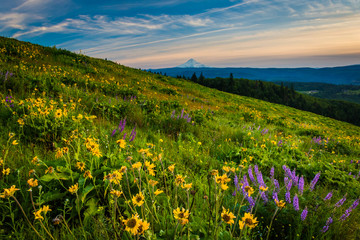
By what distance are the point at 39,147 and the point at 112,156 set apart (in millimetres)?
1609

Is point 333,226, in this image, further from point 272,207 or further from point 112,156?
point 112,156

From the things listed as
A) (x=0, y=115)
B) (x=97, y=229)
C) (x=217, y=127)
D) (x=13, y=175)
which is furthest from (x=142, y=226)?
(x=217, y=127)

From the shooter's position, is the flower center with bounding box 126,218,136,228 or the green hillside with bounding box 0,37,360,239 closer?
the flower center with bounding box 126,218,136,228

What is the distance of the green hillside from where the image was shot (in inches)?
61.7

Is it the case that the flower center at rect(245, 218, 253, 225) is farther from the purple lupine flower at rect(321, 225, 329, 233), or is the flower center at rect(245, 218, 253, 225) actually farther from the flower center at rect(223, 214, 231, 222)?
the purple lupine flower at rect(321, 225, 329, 233)

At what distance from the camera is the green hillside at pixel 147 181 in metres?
1.57

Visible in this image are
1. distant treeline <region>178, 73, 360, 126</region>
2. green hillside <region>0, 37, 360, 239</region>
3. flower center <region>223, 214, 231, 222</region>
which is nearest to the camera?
flower center <region>223, 214, 231, 222</region>

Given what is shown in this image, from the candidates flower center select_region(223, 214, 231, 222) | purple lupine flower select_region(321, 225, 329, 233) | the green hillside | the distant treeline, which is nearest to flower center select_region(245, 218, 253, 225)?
the green hillside

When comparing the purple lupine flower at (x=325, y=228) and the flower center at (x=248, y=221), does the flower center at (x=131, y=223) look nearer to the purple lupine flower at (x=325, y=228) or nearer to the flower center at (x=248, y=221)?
the flower center at (x=248, y=221)

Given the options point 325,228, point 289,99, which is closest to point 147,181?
point 325,228

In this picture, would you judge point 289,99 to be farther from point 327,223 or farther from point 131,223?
point 131,223

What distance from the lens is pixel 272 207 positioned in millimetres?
2168

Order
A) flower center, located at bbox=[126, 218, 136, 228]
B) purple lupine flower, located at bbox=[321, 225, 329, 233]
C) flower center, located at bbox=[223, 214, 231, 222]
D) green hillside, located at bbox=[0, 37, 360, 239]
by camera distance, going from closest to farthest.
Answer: flower center, located at bbox=[126, 218, 136, 228] < flower center, located at bbox=[223, 214, 231, 222] < green hillside, located at bbox=[0, 37, 360, 239] < purple lupine flower, located at bbox=[321, 225, 329, 233]

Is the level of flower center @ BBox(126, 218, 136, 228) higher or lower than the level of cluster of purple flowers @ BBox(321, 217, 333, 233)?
higher
